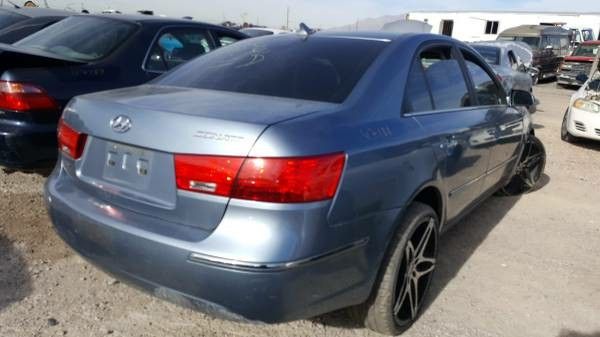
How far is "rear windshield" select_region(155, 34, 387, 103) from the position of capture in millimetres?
2422

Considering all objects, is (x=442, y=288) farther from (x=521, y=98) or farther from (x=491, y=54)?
(x=491, y=54)

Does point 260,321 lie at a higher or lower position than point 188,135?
lower

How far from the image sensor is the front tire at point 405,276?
7.81 ft

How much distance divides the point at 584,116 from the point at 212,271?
7.73 m

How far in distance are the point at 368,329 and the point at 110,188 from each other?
58.2 inches

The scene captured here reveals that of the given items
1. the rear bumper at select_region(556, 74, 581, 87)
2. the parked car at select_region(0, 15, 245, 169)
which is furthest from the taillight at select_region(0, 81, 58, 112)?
the rear bumper at select_region(556, 74, 581, 87)

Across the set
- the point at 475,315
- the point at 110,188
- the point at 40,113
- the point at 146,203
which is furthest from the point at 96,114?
the point at 475,315

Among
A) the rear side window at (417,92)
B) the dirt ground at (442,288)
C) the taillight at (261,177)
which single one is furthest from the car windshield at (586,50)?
the taillight at (261,177)

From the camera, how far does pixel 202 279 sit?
1910mm

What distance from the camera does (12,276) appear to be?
9.67ft

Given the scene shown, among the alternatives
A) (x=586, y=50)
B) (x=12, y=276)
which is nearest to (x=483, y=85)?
(x=12, y=276)

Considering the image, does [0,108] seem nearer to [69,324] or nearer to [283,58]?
[69,324]

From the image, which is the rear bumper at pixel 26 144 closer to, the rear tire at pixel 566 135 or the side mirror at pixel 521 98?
the side mirror at pixel 521 98

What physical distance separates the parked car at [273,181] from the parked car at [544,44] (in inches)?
740
